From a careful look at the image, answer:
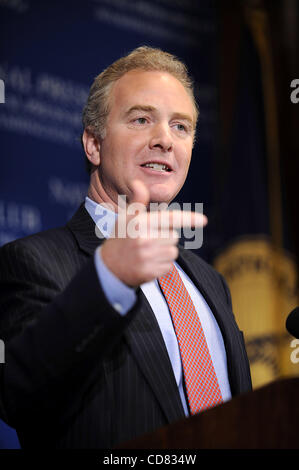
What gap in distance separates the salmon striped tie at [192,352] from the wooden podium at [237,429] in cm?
43

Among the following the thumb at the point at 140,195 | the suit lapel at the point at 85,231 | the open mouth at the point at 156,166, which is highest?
the open mouth at the point at 156,166

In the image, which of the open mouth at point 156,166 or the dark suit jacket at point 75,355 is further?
the open mouth at point 156,166

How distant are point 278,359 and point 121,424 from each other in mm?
2292

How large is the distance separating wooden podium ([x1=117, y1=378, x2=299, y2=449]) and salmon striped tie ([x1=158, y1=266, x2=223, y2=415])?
0.43 m

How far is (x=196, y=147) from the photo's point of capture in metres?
3.20

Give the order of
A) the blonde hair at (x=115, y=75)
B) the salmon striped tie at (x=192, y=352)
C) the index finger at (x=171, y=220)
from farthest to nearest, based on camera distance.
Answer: the blonde hair at (x=115, y=75) < the salmon striped tie at (x=192, y=352) < the index finger at (x=171, y=220)

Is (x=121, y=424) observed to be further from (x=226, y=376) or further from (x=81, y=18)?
(x=81, y=18)

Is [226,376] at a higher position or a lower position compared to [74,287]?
lower

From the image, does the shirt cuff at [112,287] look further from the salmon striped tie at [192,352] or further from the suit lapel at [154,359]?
the salmon striped tie at [192,352]

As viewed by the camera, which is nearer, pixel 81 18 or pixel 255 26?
pixel 81 18

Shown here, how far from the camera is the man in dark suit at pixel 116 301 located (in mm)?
950

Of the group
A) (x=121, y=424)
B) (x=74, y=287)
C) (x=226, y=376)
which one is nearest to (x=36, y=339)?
(x=74, y=287)

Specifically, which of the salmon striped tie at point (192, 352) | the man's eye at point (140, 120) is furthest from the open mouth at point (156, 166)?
the salmon striped tie at point (192, 352)

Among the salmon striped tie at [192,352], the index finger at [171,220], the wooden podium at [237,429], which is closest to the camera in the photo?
the wooden podium at [237,429]
